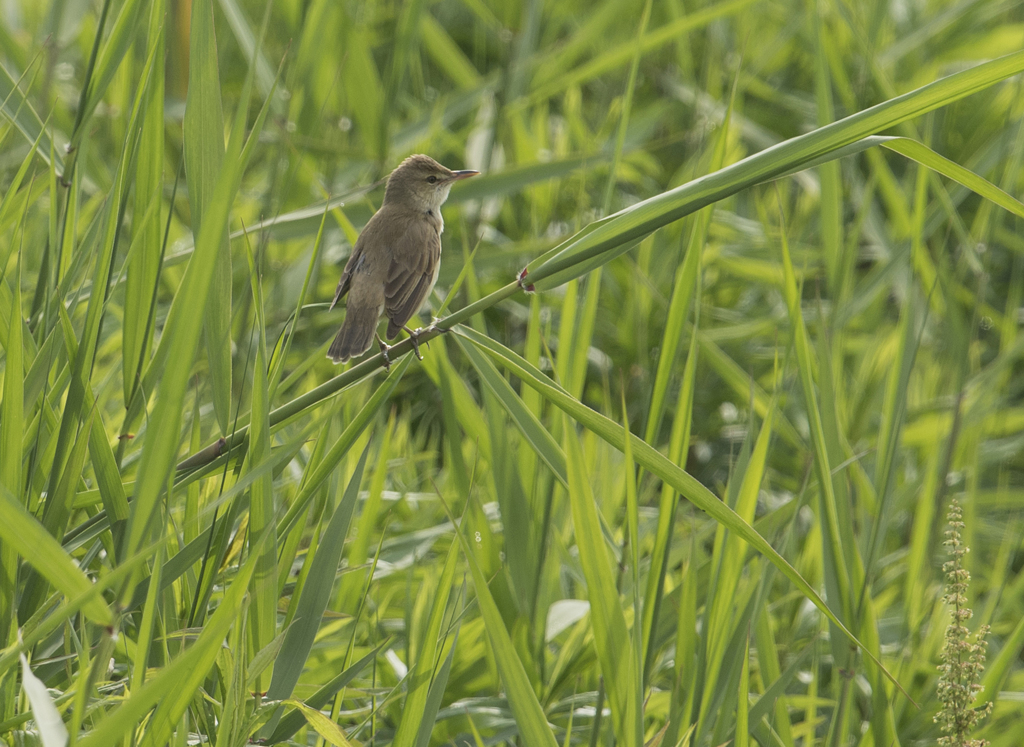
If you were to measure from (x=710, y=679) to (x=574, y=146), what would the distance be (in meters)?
2.50

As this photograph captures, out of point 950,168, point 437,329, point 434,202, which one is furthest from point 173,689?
point 434,202

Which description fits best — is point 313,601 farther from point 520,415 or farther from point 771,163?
point 771,163

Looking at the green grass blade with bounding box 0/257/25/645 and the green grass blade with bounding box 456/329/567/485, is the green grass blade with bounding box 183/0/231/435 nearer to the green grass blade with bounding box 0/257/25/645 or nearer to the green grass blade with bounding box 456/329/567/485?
the green grass blade with bounding box 0/257/25/645

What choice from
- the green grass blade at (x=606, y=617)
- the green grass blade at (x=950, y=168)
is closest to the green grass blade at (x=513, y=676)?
the green grass blade at (x=606, y=617)

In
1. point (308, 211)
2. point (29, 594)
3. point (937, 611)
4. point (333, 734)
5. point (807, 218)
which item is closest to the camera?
point (333, 734)

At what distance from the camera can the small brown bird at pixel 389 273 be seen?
1.79m

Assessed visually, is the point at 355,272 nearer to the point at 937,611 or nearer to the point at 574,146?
the point at 937,611

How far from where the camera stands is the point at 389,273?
1.89 m

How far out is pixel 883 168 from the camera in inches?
121

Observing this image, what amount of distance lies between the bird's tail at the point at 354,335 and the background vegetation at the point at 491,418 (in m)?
0.10

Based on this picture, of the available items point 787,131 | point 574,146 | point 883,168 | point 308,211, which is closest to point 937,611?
point 883,168

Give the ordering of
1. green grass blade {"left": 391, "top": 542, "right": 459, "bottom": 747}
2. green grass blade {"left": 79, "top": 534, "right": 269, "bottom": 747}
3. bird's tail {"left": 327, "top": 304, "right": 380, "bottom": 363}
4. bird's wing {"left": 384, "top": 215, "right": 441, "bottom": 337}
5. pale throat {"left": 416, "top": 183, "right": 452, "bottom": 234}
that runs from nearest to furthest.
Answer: green grass blade {"left": 79, "top": 534, "right": 269, "bottom": 747} < green grass blade {"left": 391, "top": 542, "right": 459, "bottom": 747} < bird's tail {"left": 327, "top": 304, "right": 380, "bottom": 363} < bird's wing {"left": 384, "top": 215, "right": 441, "bottom": 337} < pale throat {"left": 416, "top": 183, "right": 452, "bottom": 234}

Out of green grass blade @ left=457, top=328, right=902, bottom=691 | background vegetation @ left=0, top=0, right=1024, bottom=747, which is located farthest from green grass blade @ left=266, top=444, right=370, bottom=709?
green grass blade @ left=457, top=328, right=902, bottom=691

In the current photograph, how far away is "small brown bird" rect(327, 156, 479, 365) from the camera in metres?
1.79
